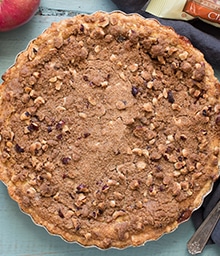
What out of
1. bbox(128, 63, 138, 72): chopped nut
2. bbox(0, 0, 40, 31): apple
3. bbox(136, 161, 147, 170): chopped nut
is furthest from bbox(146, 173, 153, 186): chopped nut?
bbox(0, 0, 40, 31): apple

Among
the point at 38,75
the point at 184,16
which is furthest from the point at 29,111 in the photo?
the point at 184,16

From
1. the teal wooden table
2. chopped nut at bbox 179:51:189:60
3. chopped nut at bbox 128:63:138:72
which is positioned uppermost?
chopped nut at bbox 179:51:189:60

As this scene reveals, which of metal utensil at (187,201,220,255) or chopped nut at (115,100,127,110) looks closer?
chopped nut at (115,100,127,110)

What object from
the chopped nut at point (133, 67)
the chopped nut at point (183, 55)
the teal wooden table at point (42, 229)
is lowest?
the teal wooden table at point (42, 229)

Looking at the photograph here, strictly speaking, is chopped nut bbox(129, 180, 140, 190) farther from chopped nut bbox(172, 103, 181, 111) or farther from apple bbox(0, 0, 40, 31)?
apple bbox(0, 0, 40, 31)

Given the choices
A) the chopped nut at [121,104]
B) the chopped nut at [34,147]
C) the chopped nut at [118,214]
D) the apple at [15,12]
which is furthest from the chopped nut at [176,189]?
the apple at [15,12]

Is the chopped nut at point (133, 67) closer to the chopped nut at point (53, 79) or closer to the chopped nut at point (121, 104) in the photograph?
the chopped nut at point (121, 104)

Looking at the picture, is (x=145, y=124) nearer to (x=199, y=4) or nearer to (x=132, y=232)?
(x=132, y=232)
